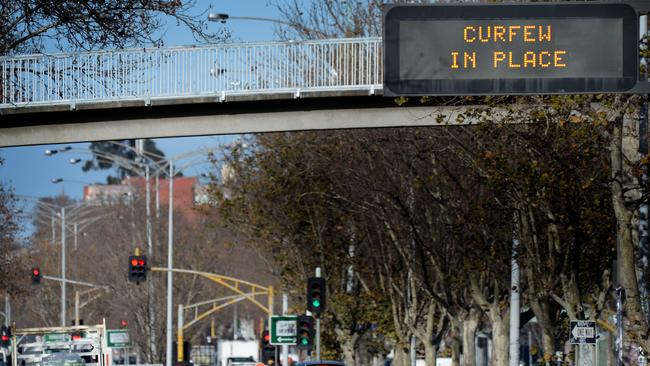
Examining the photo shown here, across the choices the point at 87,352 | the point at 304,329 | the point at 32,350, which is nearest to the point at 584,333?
the point at 87,352

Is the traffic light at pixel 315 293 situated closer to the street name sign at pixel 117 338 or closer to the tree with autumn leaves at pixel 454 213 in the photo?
the tree with autumn leaves at pixel 454 213

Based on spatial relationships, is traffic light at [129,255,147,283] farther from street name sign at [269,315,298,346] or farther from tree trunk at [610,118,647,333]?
tree trunk at [610,118,647,333]

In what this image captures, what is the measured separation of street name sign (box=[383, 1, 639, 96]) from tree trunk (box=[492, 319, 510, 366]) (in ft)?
72.0

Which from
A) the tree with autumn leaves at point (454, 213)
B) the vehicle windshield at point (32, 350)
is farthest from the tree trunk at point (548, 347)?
the vehicle windshield at point (32, 350)

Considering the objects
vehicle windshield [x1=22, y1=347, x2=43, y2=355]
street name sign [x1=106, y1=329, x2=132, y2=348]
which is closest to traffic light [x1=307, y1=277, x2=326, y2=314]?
vehicle windshield [x1=22, y1=347, x2=43, y2=355]

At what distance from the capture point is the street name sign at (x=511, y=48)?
15.9 m

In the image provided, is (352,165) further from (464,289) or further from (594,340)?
(594,340)

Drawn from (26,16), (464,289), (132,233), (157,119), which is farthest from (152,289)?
(26,16)

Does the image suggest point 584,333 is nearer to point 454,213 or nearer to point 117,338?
point 454,213

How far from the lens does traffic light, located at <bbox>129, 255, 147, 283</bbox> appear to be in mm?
48188

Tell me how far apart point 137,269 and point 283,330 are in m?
11.1

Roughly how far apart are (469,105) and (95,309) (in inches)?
2645

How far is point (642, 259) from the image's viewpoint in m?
24.5

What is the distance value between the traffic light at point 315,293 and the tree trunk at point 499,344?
4.43 metres
